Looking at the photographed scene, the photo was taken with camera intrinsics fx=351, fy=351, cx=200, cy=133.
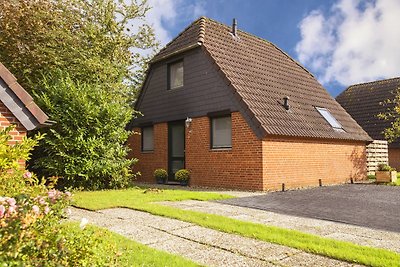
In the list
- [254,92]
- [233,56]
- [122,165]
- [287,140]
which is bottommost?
[122,165]

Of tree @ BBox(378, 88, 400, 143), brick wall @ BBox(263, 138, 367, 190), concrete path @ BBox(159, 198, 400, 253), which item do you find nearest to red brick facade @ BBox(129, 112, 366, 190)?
brick wall @ BBox(263, 138, 367, 190)

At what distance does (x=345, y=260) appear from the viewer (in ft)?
14.3

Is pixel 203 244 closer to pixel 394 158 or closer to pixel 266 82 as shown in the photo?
pixel 266 82

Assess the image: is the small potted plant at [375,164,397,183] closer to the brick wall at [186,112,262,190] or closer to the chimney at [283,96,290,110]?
the chimney at [283,96,290,110]

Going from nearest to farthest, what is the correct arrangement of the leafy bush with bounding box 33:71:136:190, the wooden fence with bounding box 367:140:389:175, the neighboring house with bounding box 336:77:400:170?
1. the leafy bush with bounding box 33:71:136:190
2. the wooden fence with bounding box 367:140:389:175
3. the neighboring house with bounding box 336:77:400:170

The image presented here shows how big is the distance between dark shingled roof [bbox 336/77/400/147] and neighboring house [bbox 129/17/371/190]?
8.19 metres

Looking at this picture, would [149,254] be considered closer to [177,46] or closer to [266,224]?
[266,224]

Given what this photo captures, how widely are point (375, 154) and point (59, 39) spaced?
1711 centimetres

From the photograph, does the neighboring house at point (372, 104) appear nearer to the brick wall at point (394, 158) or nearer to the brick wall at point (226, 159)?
the brick wall at point (394, 158)

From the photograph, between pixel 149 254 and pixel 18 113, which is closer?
pixel 149 254

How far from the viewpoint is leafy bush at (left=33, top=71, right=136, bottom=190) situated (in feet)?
39.3

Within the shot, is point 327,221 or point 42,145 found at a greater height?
point 42,145

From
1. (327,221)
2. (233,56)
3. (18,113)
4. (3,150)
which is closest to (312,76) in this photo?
(233,56)

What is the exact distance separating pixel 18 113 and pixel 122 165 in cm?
650
